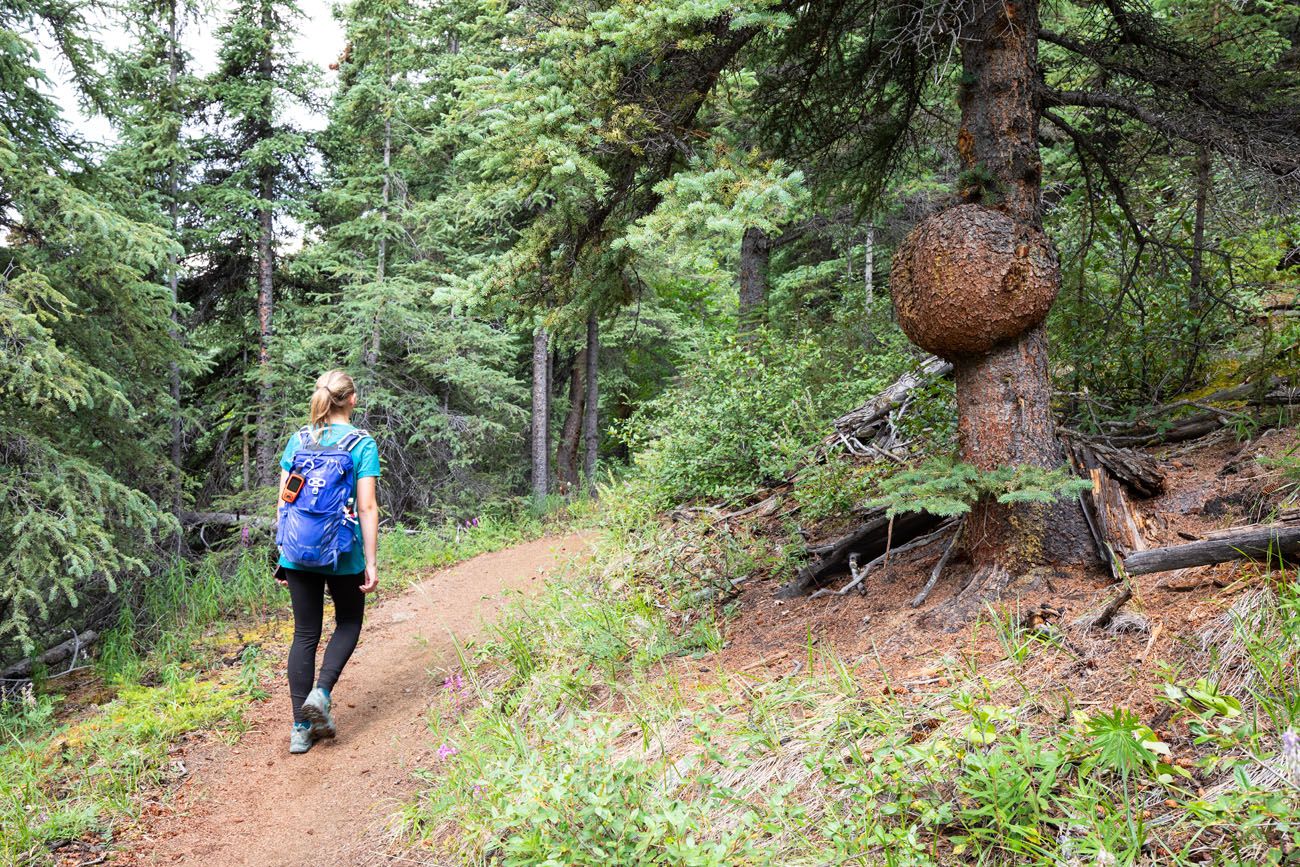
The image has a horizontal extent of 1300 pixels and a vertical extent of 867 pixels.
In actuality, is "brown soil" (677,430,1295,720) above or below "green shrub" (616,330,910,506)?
below

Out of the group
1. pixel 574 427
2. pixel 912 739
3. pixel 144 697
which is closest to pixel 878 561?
pixel 912 739

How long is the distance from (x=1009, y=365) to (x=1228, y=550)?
A: 119 cm

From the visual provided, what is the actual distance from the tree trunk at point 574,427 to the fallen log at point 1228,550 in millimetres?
15567

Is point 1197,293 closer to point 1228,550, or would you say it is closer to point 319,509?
point 1228,550

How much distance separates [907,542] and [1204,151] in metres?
2.67

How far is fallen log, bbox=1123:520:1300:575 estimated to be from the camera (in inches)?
116

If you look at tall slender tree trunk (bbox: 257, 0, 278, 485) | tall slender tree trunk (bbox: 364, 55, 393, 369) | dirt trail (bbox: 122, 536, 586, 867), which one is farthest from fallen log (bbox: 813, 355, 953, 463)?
tall slender tree trunk (bbox: 257, 0, 278, 485)

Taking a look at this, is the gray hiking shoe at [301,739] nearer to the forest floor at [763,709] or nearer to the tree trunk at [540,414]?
the forest floor at [763,709]

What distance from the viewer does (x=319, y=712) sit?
457cm

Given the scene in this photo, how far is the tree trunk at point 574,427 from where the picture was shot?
18766 millimetres

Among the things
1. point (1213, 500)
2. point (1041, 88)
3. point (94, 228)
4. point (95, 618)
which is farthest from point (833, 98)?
point (95, 618)

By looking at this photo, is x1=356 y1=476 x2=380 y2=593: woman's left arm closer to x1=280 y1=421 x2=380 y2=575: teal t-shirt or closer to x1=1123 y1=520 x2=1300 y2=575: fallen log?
x1=280 y1=421 x2=380 y2=575: teal t-shirt

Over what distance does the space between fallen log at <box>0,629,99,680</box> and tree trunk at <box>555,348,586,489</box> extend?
11.5 metres

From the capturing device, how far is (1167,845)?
200 cm
